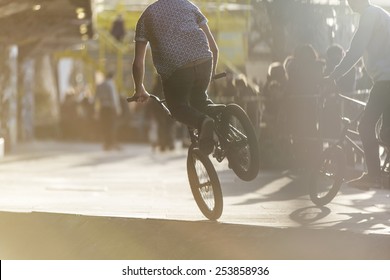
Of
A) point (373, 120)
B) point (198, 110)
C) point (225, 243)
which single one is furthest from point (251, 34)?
point (225, 243)

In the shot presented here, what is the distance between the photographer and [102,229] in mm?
7621

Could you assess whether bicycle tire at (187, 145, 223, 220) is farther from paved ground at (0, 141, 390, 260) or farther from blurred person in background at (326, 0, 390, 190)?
blurred person in background at (326, 0, 390, 190)

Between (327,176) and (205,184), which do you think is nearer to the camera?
(205,184)

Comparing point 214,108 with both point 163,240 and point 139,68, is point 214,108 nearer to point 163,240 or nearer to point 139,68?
point 139,68

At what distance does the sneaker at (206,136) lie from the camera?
775 centimetres

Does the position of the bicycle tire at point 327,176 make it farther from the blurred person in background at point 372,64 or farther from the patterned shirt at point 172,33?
the patterned shirt at point 172,33

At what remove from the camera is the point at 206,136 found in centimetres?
783

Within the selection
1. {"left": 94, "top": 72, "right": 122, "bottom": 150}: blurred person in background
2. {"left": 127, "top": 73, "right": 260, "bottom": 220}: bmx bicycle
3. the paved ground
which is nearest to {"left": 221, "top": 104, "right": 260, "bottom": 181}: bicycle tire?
{"left": 127, "top": 73, "right": 260, "bottom": 220}: bmx bicycle

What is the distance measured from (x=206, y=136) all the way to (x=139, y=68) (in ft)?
2.29

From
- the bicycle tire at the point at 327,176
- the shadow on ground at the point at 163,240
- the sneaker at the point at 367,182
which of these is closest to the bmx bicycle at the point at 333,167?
the bicycle tire at the point at 327,176

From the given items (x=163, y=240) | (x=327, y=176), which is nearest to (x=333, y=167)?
(x=327, y=176)

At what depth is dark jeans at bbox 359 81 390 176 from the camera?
8.80 meters

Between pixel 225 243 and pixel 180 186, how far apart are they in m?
6.46
